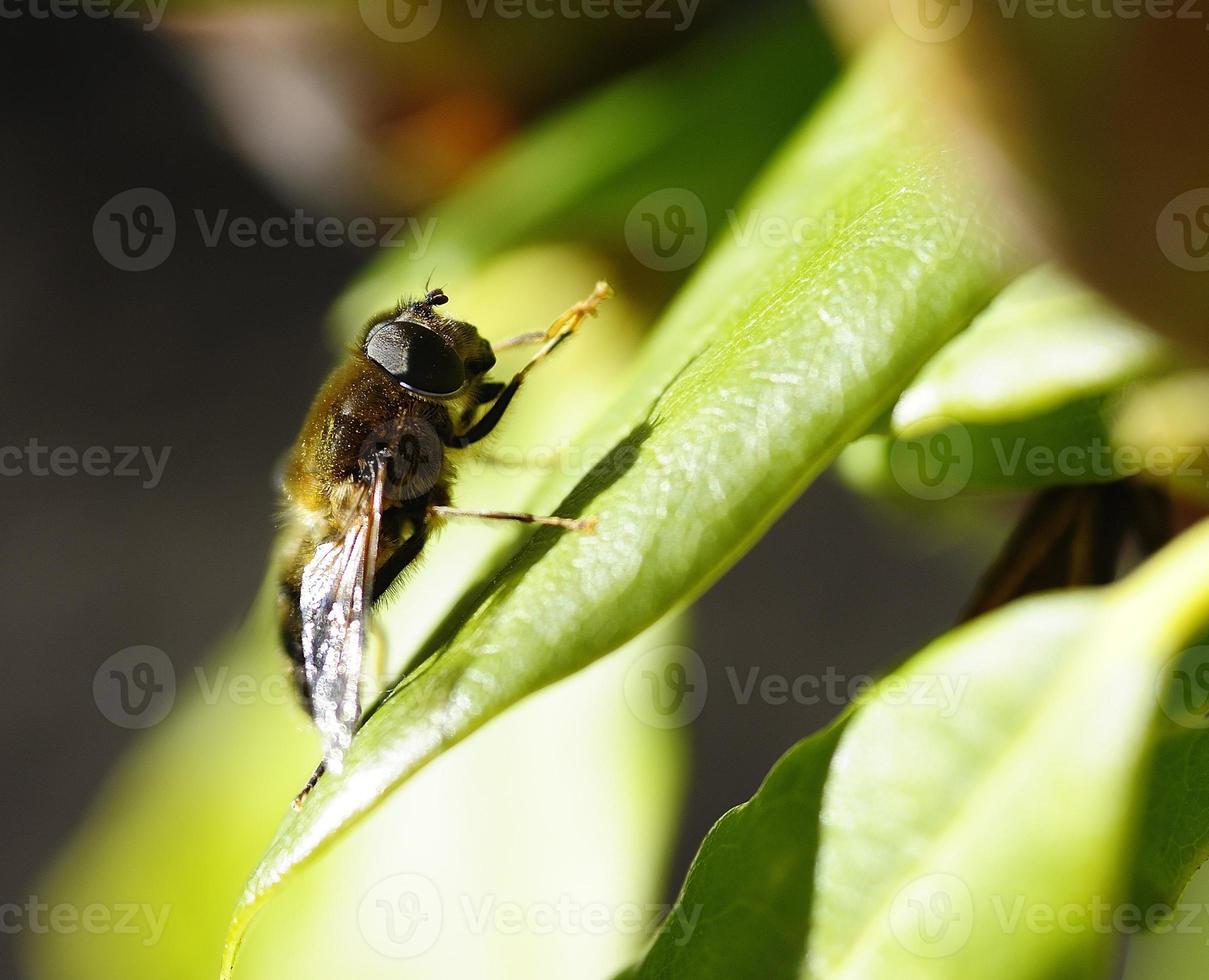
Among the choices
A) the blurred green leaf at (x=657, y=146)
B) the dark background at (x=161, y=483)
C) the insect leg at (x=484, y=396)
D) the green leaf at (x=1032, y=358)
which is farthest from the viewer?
the dark background at (x=161, y=483)

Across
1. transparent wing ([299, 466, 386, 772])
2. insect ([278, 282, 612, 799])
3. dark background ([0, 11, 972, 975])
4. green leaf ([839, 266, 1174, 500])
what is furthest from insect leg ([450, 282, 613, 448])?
dark background ([0, 11, 972, 975])

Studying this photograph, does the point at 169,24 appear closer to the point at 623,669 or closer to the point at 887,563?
the point at 623,669

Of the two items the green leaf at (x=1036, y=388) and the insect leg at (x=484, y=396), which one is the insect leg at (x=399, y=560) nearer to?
the insect leg at (x=484, y=396)

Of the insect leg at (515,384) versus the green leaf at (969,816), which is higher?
→ the insect leg at (515,384)

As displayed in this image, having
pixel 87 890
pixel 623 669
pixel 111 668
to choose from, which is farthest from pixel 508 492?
pixel 111 668

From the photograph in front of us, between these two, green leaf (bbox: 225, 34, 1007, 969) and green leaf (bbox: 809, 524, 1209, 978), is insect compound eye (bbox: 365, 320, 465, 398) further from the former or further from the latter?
green leaf (bbox: 809, 524, 1209, 978)

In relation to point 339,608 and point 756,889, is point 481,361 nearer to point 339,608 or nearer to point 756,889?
point 339,608

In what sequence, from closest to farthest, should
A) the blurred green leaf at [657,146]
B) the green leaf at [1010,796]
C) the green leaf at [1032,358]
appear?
the green leaf at [1010,796], the green leaf at [1032,358], the blurred green leaf at [657,146]

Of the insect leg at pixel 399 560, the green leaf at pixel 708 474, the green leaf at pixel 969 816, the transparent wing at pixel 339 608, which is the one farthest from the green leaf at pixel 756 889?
the insect leg at pixel 399 560
